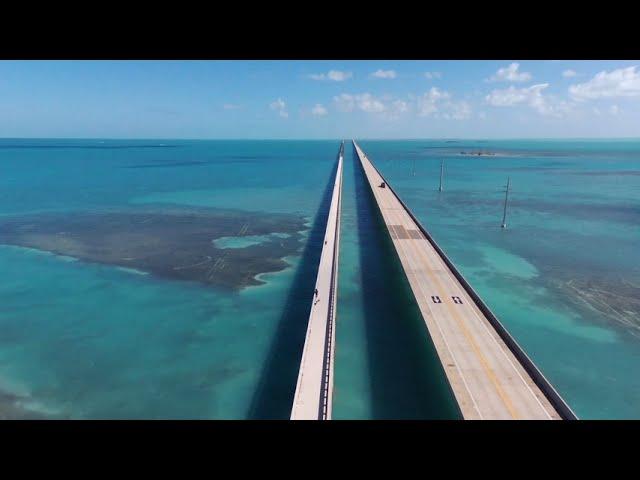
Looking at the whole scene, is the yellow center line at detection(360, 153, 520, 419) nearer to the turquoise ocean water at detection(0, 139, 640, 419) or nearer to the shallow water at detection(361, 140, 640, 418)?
the turquoise ocean water at detection(0, 139, 640, 419)

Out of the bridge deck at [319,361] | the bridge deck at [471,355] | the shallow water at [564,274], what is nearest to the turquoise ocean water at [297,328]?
the shallow water at [564,274]

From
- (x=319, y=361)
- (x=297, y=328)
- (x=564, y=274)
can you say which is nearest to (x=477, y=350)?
(x=319, y=361)

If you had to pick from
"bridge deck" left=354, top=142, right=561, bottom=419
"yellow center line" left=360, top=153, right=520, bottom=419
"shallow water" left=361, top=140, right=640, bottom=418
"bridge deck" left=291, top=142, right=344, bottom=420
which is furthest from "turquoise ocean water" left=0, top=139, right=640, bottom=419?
"yellow center line" left=360, top=153, right=520, bottom=419

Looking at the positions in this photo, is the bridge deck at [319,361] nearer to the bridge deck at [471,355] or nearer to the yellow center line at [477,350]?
the bridge deck at [471,355]

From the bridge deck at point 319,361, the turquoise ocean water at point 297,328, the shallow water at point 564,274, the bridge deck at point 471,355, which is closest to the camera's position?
the bridge deck at point 471,355

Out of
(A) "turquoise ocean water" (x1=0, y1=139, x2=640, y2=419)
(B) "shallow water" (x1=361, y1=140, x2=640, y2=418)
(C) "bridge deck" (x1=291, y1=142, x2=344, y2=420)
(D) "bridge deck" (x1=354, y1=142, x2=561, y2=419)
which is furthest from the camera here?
(B) "shallow water" (x1=361, y1=140, x2=640, y2=418)

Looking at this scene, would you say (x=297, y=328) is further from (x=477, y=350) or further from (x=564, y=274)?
(x=564, y=274)
